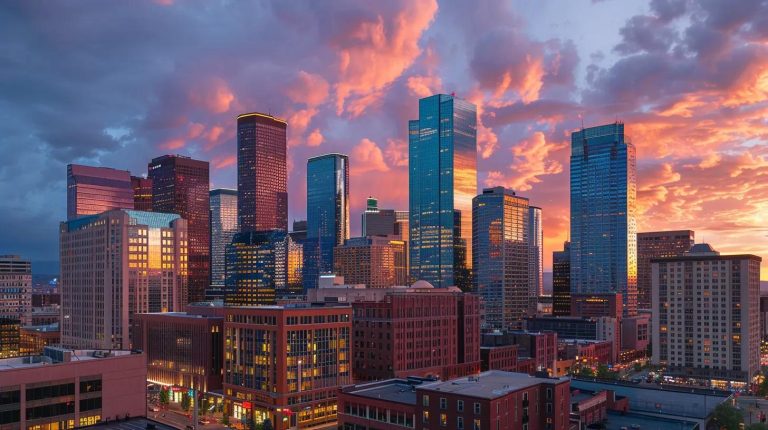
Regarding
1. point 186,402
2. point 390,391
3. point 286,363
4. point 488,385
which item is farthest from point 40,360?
point 488,385

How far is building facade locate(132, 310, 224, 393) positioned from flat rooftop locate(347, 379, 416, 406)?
197 feet

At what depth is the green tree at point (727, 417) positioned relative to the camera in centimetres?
13118

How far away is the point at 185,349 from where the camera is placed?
176m

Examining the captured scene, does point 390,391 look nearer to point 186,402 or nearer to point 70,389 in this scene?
point 70,389

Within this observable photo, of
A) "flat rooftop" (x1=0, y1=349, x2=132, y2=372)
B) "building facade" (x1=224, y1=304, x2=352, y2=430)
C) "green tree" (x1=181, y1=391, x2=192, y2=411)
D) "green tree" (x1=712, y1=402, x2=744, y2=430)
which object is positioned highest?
"flat rooftop" (x1=0, y1=349, x2=132, y2=372)

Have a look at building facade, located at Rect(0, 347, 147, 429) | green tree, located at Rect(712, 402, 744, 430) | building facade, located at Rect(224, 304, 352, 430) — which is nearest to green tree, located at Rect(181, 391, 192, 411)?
building facade, located at Rect(224, 304, 352, 430)

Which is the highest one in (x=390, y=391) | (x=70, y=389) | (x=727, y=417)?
(x=70, y=389)

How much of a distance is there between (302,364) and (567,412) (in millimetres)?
63108

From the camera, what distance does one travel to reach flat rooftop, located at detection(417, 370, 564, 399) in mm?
96250

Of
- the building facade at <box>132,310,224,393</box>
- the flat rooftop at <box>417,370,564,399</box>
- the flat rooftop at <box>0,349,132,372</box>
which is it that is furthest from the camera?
the building facade at <box>132,310,224,393</box>

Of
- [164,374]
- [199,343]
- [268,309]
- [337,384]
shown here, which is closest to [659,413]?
[337,384]

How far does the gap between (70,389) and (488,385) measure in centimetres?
6911

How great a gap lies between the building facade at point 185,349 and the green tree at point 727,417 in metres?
121

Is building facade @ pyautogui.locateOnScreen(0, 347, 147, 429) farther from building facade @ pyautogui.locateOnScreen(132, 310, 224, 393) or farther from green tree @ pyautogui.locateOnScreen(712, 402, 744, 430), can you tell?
green tree @ pyautogui.locateOnScreen(712, 402, 744, 430)
